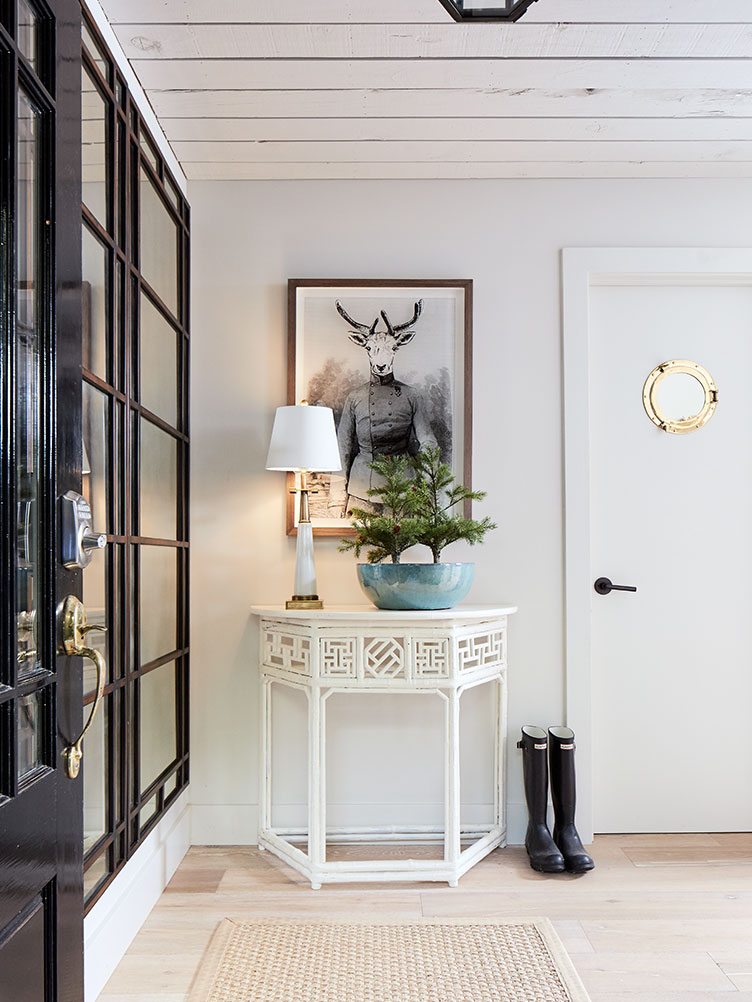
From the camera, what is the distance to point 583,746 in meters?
3.11

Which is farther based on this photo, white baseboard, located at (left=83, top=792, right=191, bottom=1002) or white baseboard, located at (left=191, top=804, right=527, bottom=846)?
white baseboard, located at (left=191, top=804, right=527, bottom=846)

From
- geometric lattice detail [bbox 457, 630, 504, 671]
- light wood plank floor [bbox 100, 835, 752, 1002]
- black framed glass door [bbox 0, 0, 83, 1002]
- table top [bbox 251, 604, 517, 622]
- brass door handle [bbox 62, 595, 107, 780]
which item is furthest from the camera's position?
geometric lattice detail [bbox 457, 630, 504, 671]

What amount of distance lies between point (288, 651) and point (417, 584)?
0.45 m

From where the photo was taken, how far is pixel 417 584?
275cm

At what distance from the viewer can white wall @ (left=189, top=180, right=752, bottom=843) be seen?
3127mm

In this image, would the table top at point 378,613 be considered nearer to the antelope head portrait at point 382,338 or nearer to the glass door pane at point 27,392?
Answer: the antelope head portrait at point 382,338

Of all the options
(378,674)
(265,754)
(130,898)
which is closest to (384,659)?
(378,674)

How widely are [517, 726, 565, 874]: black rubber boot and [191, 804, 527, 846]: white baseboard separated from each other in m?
0.11

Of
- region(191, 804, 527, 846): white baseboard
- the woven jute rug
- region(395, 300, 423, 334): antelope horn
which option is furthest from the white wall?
the woven jute rug

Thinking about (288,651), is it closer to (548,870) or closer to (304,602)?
(304,602)

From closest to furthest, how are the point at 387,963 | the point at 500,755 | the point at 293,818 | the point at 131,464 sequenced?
the point at 387,963, the point at 131,464, the point at 500,755, the point at 293,818

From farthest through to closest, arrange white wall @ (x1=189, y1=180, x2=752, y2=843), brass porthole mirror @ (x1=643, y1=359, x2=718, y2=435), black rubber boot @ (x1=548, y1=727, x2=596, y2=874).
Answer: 1. brass porthole mirror @ (x1=643, y1=359, x2=718, y2=435)
2. white wall @ (x1=189, y1=180, x2=752, y2=843)
3. black rubber boot @ (x1=548, y1=727, x2=596, y2=874)

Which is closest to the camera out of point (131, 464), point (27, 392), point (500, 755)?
point (27, 392)

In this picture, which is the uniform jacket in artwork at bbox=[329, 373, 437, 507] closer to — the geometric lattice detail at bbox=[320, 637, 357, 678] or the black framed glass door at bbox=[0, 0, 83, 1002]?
the geometric lattice detail at bbox=[320, 637, 357, 678]
